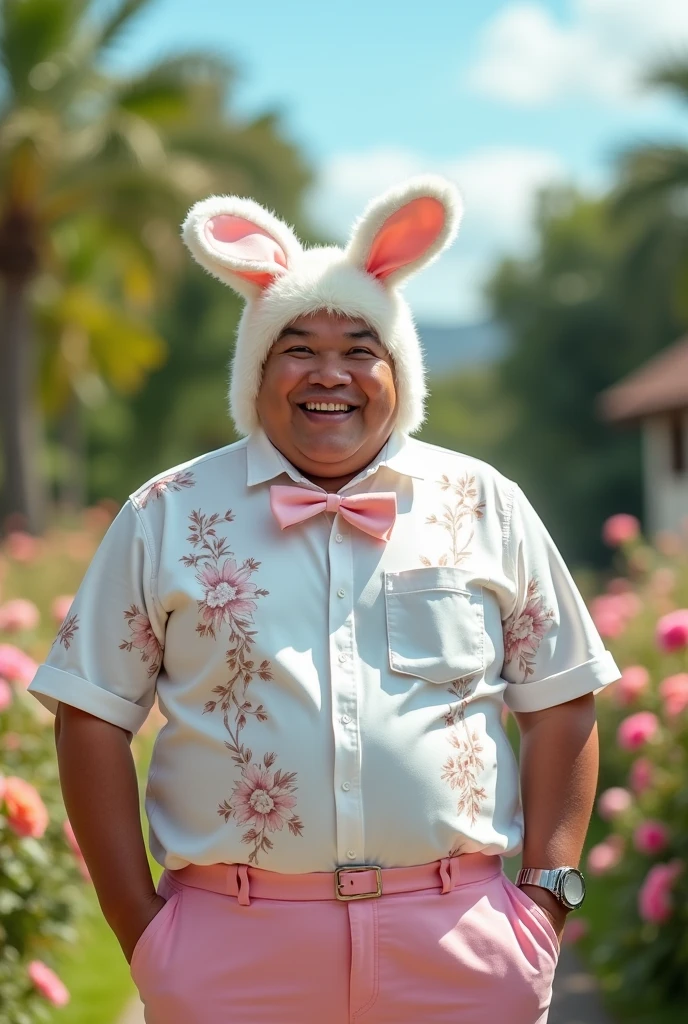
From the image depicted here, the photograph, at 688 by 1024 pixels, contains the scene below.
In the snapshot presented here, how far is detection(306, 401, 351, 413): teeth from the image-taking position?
2.52 meters

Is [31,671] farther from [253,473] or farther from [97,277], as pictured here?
[97,277]

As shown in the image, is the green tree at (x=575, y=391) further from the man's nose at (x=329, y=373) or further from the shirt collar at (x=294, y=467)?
the man's nose at (x=329, y=373)

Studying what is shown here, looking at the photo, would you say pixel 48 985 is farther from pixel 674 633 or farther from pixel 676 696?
pixel 674 633

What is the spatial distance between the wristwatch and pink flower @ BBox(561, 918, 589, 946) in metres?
3.25

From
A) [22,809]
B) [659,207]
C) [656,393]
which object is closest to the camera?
[22,809]

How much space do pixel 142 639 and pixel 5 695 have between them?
6.73 feet

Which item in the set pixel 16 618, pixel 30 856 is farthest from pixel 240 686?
pixel 16 618

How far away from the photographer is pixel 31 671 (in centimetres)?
465

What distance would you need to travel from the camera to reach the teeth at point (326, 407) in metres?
2.52

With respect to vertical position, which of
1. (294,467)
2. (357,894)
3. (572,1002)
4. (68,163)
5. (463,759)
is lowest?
(572,1002)

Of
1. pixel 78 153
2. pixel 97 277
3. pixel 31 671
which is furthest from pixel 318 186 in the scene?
pixel 31 671

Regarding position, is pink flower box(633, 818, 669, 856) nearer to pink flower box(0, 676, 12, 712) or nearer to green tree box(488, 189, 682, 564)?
pink flower box(0, 676, 12, 712)

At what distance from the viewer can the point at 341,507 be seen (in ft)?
8.20

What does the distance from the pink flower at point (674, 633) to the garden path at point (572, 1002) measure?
4.68 feet
